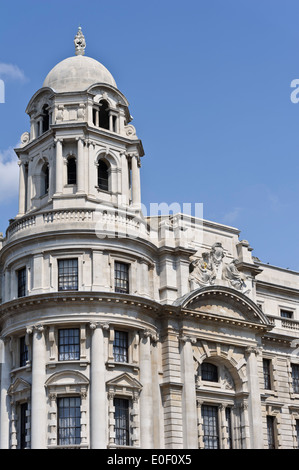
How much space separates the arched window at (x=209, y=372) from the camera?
186ft

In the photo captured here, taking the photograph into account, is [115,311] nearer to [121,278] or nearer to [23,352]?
[121,278]

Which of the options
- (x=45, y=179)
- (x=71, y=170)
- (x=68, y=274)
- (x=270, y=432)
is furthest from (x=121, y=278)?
(x=270, y=432)

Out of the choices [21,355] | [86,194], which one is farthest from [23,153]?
[21,355]

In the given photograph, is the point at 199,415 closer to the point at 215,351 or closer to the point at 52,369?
the point at 215,351

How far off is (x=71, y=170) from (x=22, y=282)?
8.06 metres

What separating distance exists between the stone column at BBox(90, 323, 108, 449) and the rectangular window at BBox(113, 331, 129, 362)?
146 cm

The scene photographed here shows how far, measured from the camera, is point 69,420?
50500 millimetres

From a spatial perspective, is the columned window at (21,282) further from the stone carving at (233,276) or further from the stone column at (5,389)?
the stone carving at (233,276)

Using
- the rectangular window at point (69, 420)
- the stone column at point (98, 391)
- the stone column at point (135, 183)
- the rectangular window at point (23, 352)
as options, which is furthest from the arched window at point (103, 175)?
the rectangular window at point (69, 420)

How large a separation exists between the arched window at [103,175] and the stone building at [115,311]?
0.29 ft

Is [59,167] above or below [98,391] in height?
above

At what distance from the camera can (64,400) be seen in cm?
5091

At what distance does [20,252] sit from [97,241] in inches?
189

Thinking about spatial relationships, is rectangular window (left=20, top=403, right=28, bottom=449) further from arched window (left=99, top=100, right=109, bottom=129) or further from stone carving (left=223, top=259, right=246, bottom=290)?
arched window (left=99, top=100, right=109, bottom=129)
